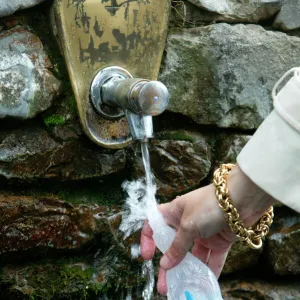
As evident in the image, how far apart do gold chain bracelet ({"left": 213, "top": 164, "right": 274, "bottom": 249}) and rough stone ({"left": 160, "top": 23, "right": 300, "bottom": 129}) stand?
491 millimetres

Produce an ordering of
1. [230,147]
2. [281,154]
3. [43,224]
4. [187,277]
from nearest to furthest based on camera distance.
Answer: [281,154] → [187,277] → [43,224] → [230,147]

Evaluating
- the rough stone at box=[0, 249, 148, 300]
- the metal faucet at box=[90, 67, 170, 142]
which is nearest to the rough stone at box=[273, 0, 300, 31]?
the metal faucet at box=[90, 67, 170, 142]

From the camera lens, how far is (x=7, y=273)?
1548mm

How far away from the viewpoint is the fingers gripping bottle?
1395 millimetres

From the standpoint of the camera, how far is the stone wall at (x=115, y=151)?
60.0 inches

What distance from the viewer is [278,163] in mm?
1121

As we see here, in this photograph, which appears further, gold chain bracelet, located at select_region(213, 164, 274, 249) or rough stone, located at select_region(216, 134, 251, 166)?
rough stone, located at select_region(216, 134, 251, 166)

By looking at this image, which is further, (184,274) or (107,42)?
(107,42)

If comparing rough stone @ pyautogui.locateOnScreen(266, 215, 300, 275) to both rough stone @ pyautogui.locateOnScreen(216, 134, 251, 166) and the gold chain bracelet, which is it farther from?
the gold chain bracelet

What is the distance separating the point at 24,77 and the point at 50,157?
0.73 feet

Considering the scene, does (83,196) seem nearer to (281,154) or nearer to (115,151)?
(115,151)

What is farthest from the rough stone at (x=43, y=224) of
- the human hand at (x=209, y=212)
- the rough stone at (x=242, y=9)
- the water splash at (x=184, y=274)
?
the rough stone at (x=242, y=9)

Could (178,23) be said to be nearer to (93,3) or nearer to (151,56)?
(151,56)

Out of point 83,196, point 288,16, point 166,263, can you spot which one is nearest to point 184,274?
point 166,263
